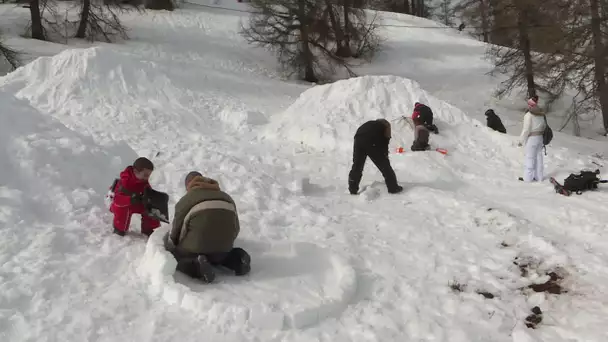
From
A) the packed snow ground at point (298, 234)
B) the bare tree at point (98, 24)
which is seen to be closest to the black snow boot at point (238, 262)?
the packed snow ground at point (298, 234)

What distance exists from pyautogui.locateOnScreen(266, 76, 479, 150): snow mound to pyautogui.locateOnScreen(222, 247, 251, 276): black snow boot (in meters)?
6.81

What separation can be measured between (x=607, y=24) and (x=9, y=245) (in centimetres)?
1908

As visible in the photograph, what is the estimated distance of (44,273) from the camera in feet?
16.7

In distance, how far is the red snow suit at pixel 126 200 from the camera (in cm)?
608

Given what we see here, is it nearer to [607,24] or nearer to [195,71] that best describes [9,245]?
[195,71]

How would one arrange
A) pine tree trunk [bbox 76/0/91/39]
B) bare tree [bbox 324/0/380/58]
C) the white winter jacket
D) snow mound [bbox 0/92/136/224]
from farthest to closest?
bare tree [bbox 324/0/380/58], pine tree trunk [bbox 76/0/91/39], the white winter jacket, snow mound [bbox 0/92/136/224]

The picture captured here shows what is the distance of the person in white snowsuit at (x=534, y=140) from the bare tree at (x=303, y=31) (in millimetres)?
15557

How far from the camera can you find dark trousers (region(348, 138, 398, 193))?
9164 millimetres

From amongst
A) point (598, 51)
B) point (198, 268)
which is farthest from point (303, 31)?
point (198, 268)

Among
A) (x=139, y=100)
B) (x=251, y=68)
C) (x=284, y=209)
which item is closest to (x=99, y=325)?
(x=284, y=209)

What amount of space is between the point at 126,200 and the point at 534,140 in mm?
6885

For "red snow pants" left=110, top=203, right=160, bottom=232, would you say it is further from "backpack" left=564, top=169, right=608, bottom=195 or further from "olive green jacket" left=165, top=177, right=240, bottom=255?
"backpack" left=564, top=169, right=608, bottom=195

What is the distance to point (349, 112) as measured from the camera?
526 inches

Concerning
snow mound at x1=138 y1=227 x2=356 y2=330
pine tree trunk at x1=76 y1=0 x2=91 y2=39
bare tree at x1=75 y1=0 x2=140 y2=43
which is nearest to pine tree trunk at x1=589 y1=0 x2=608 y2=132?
snow mound at x1=138 y1=227 x2=356 y2=330
